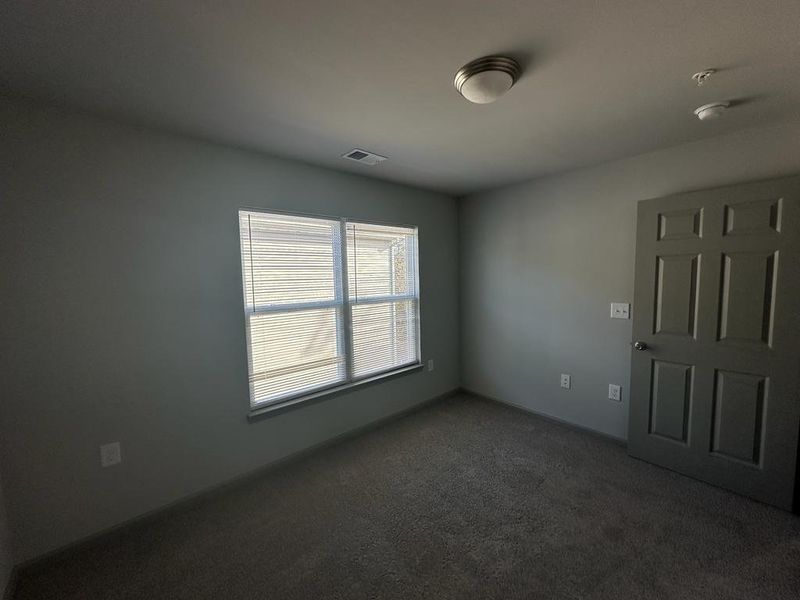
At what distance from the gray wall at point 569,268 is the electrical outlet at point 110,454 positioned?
127 inches

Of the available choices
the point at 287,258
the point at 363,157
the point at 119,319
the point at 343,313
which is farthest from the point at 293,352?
the point at 363,157

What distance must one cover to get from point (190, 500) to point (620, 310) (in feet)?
11.5

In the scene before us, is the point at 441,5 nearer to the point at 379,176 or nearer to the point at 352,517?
the point at 379,176

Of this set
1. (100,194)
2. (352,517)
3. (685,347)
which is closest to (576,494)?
(685,347)

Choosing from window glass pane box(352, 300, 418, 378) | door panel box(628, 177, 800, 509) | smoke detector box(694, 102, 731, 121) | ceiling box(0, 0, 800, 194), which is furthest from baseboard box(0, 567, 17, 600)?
smoke detector box(694, 102, 731, 121)

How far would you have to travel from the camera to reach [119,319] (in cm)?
183

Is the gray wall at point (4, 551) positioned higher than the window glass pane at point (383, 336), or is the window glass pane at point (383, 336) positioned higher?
the window glass pane at point (383, 336)

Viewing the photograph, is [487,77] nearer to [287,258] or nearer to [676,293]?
[287,258]

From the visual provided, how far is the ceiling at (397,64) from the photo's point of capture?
43.6 inches

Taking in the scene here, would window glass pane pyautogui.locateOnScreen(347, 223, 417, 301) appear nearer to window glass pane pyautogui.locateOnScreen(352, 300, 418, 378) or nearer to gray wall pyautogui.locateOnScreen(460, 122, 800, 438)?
window glass pane pyautogui.locateOnScreen(352, 300, 418, 378)

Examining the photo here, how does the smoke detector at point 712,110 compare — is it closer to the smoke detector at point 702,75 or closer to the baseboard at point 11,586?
the smoke detector at point 702,75

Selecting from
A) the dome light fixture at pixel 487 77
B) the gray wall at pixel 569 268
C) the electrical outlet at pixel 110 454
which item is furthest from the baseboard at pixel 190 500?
the dome light fixture at pixel 487 77

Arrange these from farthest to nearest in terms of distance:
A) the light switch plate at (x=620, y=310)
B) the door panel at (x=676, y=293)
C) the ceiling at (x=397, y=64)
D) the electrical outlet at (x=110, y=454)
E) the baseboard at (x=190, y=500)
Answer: the light switch plate at (x=620, y=310)
the door panel at (x=676, y=293)
the electrical outlet at (x=110, y=454)
the baseboard at (x=190, y=500)
the ceiling at (x=397, y=64)

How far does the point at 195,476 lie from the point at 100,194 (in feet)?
6.00
